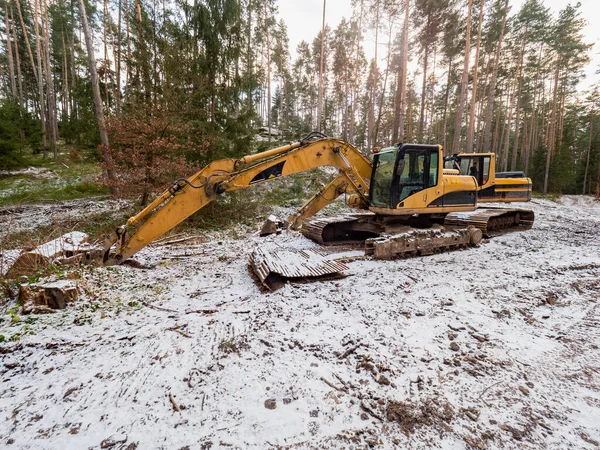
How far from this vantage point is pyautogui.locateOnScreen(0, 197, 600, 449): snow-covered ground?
1.91 m

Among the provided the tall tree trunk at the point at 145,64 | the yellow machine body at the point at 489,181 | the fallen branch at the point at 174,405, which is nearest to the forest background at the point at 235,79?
the tall tree trunk at the point at 145,64

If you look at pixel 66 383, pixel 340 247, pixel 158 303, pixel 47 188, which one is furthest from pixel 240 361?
pixel 47 188

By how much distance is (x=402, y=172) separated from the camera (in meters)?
6.38

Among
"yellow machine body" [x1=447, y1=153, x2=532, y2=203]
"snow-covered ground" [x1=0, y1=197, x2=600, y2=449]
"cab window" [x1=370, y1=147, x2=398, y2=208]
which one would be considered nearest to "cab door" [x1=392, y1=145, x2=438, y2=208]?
"cab window" [x1=370, y1=147, x2=398, y2=208]

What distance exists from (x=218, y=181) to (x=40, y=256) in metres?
3.20

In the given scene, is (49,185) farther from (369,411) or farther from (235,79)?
(369,411)

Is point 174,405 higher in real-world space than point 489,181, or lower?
lower

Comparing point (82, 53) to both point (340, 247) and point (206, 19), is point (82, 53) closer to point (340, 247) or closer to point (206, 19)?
point (206, 19)

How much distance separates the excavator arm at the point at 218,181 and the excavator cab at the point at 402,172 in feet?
1.50

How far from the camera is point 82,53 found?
30094 mm

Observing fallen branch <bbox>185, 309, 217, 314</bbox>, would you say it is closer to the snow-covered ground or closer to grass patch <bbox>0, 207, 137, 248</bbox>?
the snow-covered ground

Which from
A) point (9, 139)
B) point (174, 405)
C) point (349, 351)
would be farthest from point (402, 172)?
point (9, 139)

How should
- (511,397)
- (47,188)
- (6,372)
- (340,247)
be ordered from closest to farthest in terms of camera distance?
(511,397), (6,372), (340,247), (47,188)

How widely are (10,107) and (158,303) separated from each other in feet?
69.5
